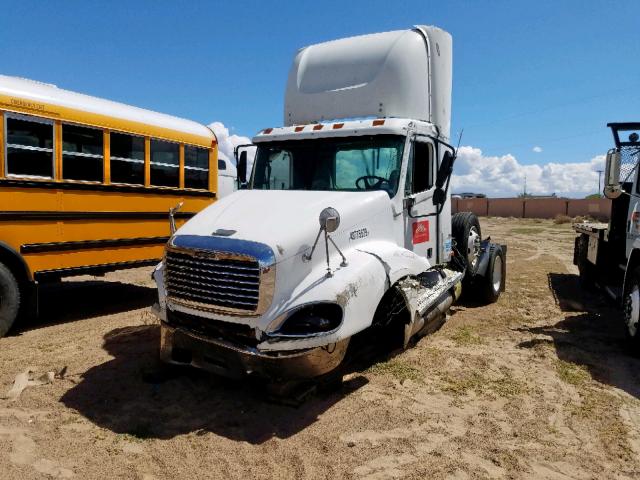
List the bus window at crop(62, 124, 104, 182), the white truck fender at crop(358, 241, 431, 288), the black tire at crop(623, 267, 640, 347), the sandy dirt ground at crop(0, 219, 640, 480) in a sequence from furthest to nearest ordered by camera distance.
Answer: the bus window at crop(62, 124, 104, 182) < the black tire at crop(623, 267, 640, 347) < the white truck fender at crop(358, 241, 431, 288) < the sandy dirt ground at crop(0, 219, 640, 480)

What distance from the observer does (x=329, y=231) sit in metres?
4.21

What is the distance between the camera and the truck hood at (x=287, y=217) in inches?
167

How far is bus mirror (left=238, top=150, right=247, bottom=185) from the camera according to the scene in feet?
21.2

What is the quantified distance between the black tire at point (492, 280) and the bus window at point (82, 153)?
21.1ft

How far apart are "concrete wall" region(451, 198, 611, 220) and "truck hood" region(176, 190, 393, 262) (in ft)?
112

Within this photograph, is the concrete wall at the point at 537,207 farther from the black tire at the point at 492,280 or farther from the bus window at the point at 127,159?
the bus window at the point at 127,159

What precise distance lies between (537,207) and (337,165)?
4161cm

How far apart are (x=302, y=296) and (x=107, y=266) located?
481 centimetres

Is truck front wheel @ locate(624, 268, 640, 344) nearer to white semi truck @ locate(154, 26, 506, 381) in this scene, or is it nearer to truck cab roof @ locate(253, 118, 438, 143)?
white semi truck @ locate(154, 26, 506, 381)

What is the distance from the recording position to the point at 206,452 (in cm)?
374

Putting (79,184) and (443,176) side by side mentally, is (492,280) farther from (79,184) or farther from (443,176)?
(79,184)

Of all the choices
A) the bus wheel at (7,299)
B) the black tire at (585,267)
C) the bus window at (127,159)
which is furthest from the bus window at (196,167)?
the black tire at (585,267)

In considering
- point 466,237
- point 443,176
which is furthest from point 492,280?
point 443,176

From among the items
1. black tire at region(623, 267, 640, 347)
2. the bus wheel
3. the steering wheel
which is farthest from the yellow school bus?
black tire at region(623, 267, 640, 347)
